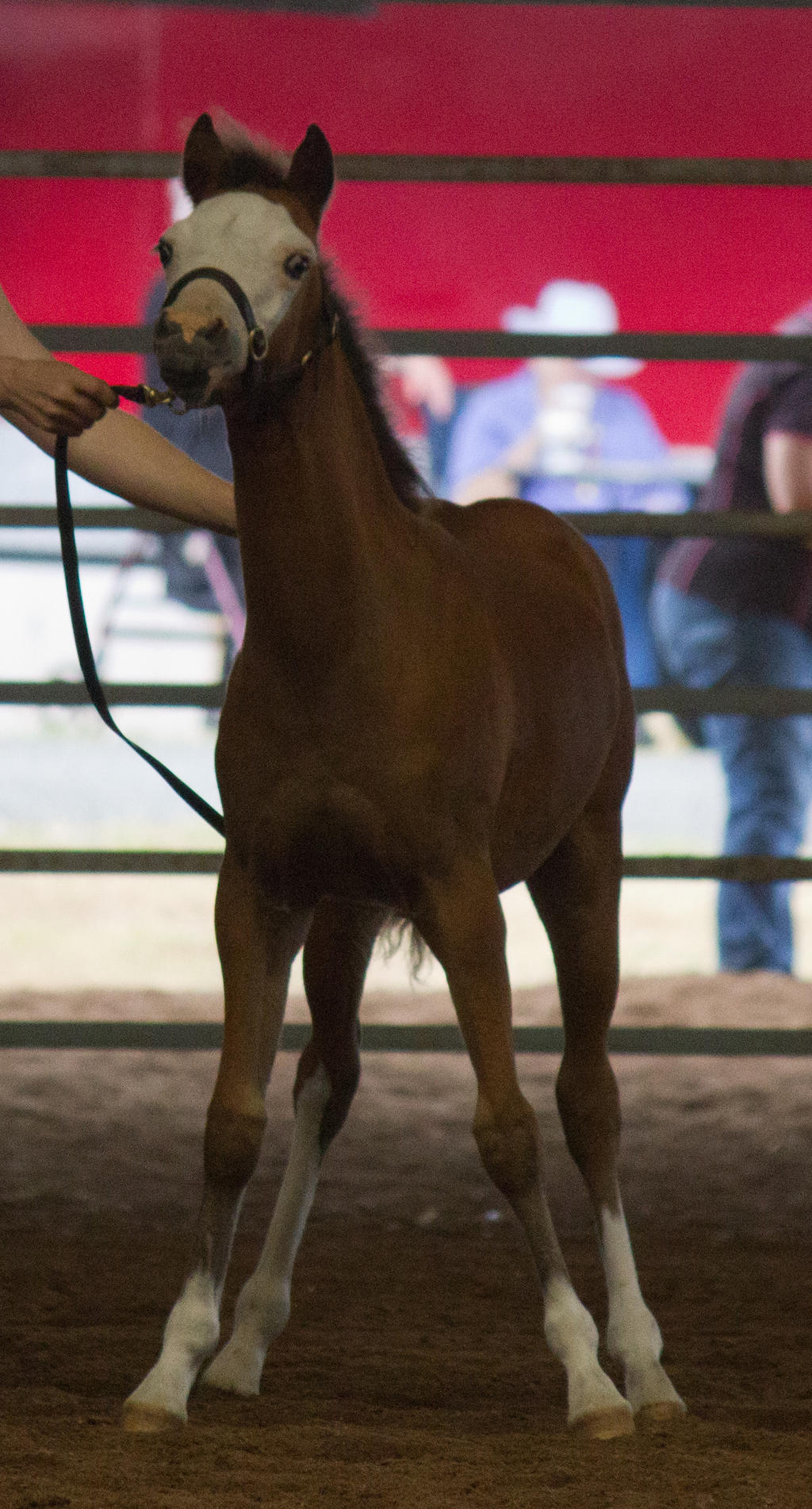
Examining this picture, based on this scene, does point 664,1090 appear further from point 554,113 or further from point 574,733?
point 554,113

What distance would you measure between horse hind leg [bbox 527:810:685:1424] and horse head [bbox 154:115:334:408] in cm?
97

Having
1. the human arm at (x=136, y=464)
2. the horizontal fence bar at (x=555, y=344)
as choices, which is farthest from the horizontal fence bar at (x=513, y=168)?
the human arm at (x=136, y=464)

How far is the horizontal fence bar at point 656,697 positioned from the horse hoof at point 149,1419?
2.16 meters

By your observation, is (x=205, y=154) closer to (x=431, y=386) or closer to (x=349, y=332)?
(x=349, y=332)

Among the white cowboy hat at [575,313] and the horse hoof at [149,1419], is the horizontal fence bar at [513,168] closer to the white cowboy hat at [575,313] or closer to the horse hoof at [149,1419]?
the horse hoof at [149,1419]

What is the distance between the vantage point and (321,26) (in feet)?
23.4

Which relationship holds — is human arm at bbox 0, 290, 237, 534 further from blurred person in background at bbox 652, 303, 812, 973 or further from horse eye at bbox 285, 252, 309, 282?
blurred person in background at bbox 652, 303, 812, 973

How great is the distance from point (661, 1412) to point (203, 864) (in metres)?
2.03

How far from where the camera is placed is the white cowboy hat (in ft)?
24.8

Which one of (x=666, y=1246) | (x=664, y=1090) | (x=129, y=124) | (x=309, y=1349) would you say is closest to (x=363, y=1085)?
(x=664, y=1090)

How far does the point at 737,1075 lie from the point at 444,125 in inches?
161

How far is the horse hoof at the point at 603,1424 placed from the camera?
2195 millimetres

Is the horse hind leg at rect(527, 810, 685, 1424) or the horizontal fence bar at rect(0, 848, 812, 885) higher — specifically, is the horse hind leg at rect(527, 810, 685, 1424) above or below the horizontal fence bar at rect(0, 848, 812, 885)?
above

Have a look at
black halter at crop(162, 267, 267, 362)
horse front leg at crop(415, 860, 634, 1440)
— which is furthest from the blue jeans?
black halter at crop(162, 267, 267, 362)
